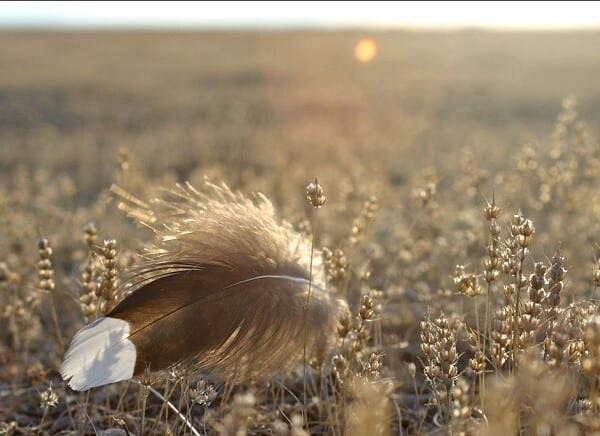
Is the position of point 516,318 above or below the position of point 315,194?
below

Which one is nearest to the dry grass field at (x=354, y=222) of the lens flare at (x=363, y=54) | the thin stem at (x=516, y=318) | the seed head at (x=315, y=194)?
the thin stem at (x=516, y=318)

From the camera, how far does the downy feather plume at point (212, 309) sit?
224 centimetres

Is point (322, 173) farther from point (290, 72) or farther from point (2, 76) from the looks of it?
point (290, 72)

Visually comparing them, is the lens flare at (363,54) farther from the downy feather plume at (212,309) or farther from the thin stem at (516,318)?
the thin stem at (516,318)

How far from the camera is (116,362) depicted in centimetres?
219

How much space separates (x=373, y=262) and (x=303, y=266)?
7.54ft

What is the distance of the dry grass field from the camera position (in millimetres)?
2154

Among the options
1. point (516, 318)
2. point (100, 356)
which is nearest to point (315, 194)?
point (516, 318)

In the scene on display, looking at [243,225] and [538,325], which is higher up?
[243,225]

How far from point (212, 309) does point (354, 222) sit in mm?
1249

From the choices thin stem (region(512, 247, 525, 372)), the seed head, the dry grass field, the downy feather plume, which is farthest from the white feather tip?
thin stem (region(512, 247, 525, 372))

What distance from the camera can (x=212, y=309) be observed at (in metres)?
2.32

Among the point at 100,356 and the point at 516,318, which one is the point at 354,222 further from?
the point at 100,356

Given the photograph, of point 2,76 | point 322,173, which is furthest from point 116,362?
point 2,76
